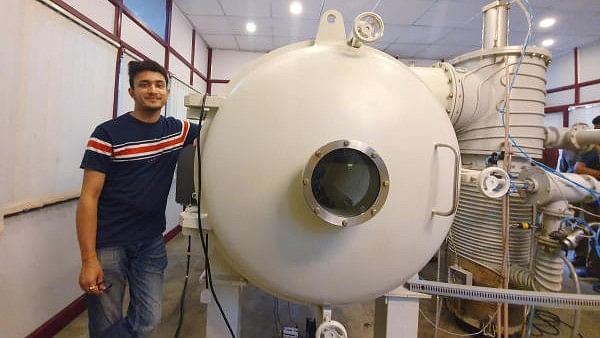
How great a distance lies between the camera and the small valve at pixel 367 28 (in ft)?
2.33

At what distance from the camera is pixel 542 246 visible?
1440 millimetres

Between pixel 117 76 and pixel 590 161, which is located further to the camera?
pixel 590 161

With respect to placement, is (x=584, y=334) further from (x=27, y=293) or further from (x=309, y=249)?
(x=27, y=293)

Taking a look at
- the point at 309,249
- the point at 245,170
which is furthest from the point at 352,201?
the point at 245,170

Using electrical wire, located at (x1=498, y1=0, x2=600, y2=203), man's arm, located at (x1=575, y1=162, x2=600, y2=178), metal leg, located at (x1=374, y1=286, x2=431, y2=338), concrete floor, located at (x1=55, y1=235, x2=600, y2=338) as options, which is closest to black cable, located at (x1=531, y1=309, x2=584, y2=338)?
concrete floor, located at (x1=55, y1=235, x2=600, y2=338)

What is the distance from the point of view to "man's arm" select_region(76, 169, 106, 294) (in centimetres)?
99

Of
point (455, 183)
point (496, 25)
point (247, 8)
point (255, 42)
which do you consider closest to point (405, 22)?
point (247, 8)

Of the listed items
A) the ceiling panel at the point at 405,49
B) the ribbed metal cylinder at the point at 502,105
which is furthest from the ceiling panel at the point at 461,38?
the ribbed metal cylinder at the point at 502,105

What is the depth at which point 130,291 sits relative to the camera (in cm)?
118

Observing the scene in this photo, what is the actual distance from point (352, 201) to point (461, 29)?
3865 mm

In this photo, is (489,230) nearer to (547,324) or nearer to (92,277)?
(547,324)

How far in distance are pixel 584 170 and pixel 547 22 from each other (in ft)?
6.24

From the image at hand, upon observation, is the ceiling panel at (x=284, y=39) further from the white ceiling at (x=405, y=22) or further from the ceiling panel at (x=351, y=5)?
the ceiling panel at (x=351, y=5)

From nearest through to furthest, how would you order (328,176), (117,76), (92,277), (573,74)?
(328,176) → (92,277) → (117,76) → (573,74)
